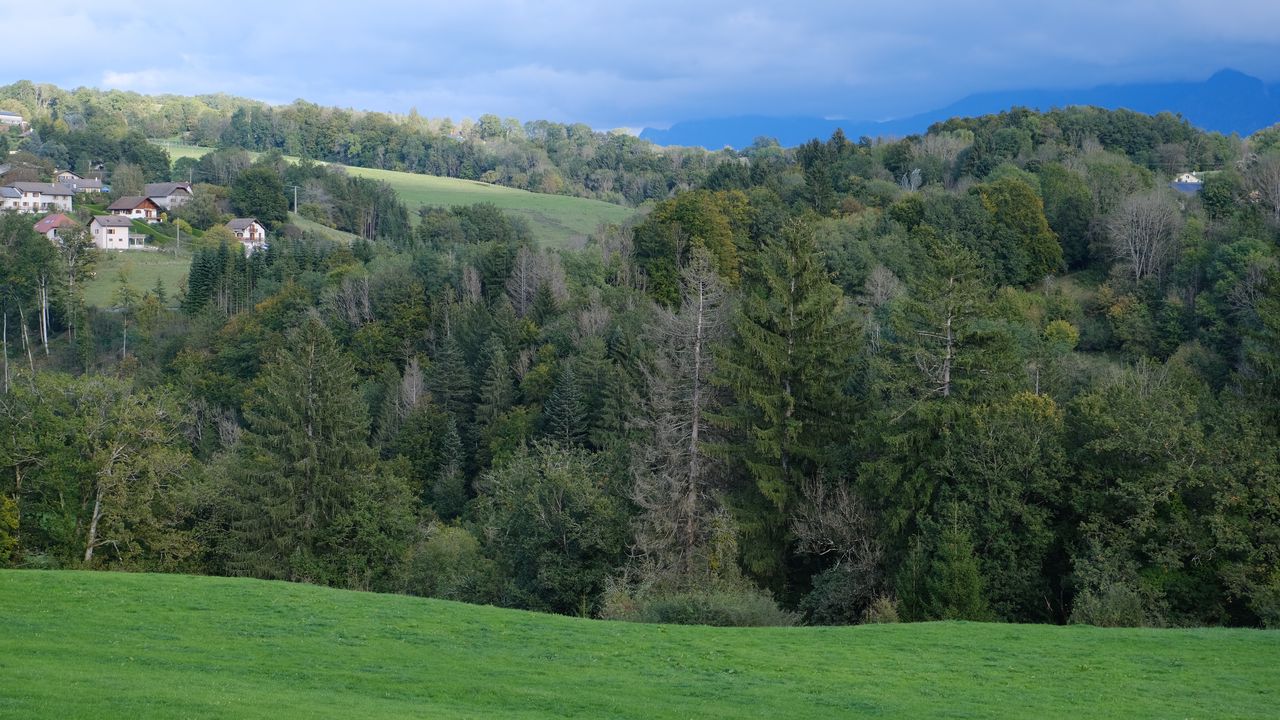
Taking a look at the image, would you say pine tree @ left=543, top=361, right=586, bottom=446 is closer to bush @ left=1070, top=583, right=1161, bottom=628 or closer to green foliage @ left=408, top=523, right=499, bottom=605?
green foliage @ left=408, top=523, right=499, bottom=605

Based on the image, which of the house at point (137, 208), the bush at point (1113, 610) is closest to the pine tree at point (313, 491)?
the bush at point (1113, 610)

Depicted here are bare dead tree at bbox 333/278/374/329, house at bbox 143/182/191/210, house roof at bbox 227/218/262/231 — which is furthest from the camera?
house at bbox 143/182/191/210

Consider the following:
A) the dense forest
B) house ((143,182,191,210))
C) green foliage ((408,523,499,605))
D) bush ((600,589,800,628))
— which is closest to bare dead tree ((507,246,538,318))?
the dense forest

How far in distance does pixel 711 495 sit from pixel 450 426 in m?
36.0

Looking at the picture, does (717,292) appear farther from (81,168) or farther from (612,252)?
(81,168)

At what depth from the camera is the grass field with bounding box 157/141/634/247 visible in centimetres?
13575

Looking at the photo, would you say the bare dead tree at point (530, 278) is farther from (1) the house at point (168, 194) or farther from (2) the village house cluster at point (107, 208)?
(1) the house at point (168, 194)

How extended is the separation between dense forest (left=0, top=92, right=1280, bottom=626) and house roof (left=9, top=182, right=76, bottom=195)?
2827 inches

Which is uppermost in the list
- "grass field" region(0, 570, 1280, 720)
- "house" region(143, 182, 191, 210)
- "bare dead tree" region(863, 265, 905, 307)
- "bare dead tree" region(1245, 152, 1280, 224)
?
"bare dead tree" region(1245, 152, 1280, 224)

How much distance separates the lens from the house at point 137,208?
135 metres

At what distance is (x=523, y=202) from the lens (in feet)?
489

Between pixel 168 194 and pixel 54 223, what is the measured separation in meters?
19.0

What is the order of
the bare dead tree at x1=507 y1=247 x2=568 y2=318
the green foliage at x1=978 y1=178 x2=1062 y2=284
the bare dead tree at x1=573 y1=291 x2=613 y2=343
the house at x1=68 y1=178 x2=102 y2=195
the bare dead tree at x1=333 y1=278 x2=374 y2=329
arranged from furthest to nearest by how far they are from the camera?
the house at x1=68 y1=178 x2=102 y2=195 < the bare dead tree at x1=333 y1=278 x2=374 y2=329 < the bare dead tree at x1=507 y1=247 x2=568 y2=318 < the bare dead tree at x1=573 y1=291 x2=613 y2=343 < the green foliage at x1=978 y1=178 x2=1062 y2=284

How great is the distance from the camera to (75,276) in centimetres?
10581
